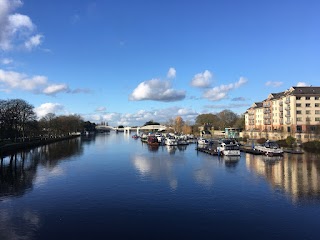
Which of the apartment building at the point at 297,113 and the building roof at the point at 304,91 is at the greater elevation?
the building roof at the point at 304,91

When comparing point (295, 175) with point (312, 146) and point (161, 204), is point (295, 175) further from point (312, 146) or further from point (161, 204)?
point (312, 146)

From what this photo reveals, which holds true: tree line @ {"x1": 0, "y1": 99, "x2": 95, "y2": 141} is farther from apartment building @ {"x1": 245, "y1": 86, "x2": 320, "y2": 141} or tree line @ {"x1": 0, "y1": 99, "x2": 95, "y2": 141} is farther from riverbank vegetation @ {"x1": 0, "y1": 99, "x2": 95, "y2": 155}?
apartment building @ {"x1": 245, "y1": 86, "x2": 320, "y2": 141}

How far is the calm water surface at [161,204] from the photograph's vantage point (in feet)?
58.3

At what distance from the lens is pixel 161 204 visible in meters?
23.2

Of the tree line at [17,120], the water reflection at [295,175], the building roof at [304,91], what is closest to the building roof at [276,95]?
the building roof at [304,91]

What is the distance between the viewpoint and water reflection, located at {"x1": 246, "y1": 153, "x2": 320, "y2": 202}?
26.6 m

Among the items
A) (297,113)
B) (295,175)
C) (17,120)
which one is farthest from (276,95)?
(17,120)

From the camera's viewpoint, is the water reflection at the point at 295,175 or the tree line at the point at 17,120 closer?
the water reflection at the point at 295,175

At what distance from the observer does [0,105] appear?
71.8m

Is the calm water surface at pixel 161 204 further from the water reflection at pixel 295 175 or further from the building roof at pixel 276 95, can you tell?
the building roof at pixel 276 95

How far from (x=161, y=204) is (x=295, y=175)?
19.7 meters

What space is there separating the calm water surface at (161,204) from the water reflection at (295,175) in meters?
0.10

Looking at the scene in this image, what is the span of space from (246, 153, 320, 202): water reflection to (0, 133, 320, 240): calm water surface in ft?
0.32

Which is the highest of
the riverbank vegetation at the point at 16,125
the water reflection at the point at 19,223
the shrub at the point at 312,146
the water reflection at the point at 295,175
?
the riverbank vegetation at the point at 16,125
